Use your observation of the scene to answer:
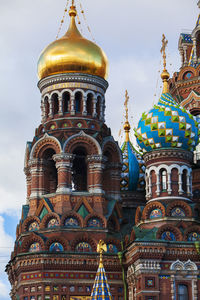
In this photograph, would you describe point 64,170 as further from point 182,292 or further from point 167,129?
point 182,292

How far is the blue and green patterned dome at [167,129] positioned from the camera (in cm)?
3186

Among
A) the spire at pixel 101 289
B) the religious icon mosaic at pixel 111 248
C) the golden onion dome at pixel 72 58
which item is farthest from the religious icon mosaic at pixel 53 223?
the golden onion dome at pixel 72 58

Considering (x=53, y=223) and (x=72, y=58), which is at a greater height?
(x=72, y=58)

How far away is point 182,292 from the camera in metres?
30.1

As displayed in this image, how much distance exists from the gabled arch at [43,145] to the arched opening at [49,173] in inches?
9.5

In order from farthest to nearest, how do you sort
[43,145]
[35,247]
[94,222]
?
[43,145] → [94,222] → [35,247]

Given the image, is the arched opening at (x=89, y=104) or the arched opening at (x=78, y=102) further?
the arched opening at (x=89, y=104)

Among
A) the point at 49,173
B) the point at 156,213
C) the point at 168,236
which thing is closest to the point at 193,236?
the point at 168,236

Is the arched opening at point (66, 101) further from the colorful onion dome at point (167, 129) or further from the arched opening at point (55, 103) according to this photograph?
the colorful onion dome at point (167, 129)

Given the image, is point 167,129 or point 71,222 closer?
point 167,129

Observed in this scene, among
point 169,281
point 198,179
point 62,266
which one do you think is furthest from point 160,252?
point 198,179

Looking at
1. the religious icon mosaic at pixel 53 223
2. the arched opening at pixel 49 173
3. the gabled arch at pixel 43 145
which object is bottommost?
the religious icon mosaic at pixel 53 223

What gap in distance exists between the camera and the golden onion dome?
34.3 meters

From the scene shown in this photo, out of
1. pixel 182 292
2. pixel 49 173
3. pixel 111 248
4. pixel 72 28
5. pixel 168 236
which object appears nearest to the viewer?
pixel 182 292
